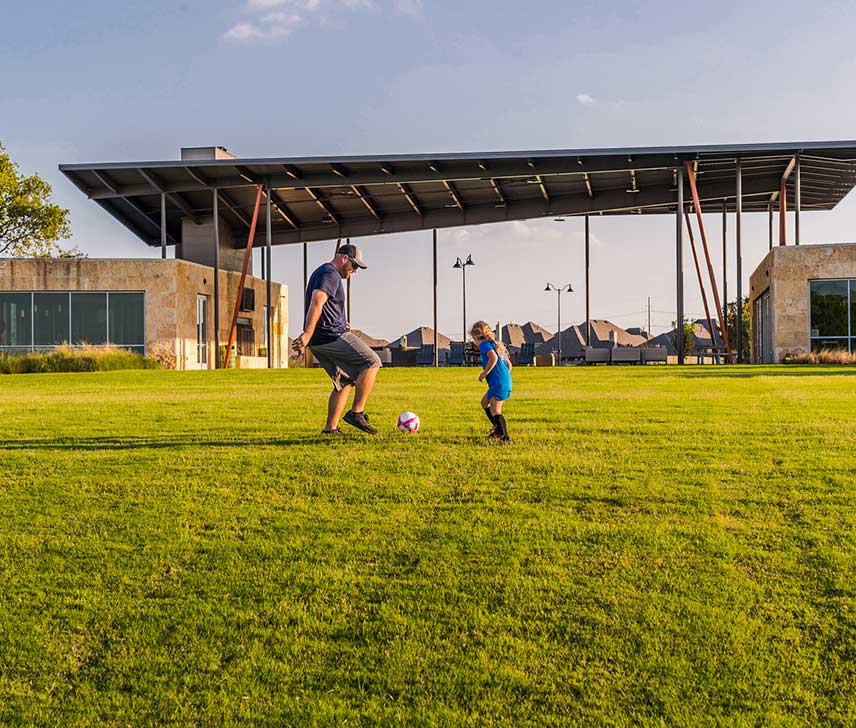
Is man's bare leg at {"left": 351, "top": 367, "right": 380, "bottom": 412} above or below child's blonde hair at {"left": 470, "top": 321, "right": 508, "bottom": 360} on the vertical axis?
below

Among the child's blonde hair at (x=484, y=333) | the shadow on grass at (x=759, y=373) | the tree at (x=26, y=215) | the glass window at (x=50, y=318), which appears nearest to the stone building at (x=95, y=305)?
the glass window at (x=50, y=318)

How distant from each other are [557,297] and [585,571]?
5412 cm

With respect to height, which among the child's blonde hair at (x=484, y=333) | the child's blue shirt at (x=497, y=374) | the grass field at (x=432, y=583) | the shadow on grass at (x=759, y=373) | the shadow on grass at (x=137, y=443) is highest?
the child's blonde hair at (x=484, y=333)

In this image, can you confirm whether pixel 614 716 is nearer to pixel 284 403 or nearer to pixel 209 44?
pixel 284 403

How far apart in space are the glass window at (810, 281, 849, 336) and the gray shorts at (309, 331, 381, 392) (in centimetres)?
2377

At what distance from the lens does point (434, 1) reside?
16.8 meters

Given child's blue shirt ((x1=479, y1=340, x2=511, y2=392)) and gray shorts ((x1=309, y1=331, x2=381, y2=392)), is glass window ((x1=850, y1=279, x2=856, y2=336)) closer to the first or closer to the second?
child's blue shirt ((x1=479, y1=340, x2=511, y2=392))

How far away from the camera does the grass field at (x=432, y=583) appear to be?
3.26 metres

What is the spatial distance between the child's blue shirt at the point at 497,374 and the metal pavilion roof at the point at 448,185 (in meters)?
22.4

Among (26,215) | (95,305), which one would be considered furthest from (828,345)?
(26,215)

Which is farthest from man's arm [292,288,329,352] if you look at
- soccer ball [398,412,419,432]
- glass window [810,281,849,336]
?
glass window [810,281,849,336]

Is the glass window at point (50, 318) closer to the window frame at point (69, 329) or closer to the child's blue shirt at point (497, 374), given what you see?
the window frame at point (69, 329)

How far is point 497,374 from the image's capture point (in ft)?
27.0

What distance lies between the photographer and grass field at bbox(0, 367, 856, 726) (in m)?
3.26
